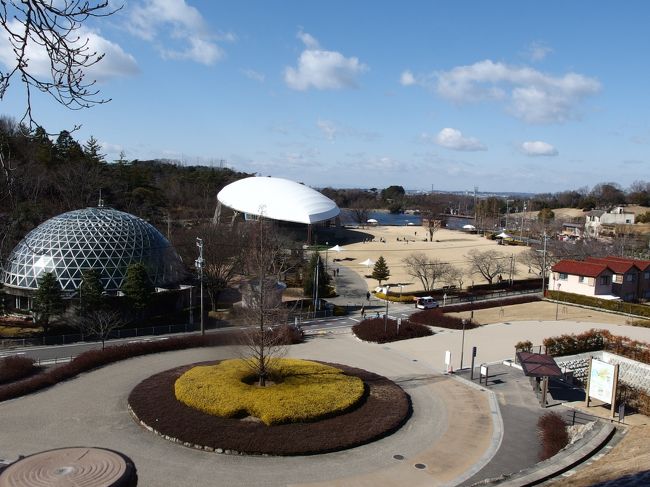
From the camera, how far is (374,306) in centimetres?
4244

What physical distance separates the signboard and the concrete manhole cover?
60.5 feet

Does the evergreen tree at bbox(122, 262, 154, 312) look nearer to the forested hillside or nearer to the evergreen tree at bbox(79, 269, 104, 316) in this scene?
the evergreen tree at bbox(79, 269, 104, 316)

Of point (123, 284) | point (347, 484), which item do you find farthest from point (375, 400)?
point (123, 284)

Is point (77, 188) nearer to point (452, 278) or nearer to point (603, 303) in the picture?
point (452, 278)

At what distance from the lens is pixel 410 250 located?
2928 inches

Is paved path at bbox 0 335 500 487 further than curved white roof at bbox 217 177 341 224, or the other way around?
curved white roof at bbox 217 177 341 224

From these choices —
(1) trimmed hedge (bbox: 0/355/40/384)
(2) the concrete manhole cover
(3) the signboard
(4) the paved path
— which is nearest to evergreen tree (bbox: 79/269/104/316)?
(1) trimmed hedge (bbox: 0/355/40/384)

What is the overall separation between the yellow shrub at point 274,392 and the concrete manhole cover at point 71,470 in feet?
30.9

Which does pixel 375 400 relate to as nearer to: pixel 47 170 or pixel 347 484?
pixel 347 484

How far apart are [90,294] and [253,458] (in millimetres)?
19075

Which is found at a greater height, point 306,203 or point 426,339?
point 306,203

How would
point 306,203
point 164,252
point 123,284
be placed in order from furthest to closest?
point 306,203 < point 164,252 < point 123,284

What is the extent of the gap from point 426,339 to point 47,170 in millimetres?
47513

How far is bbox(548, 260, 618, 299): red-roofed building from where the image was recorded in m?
42.2
